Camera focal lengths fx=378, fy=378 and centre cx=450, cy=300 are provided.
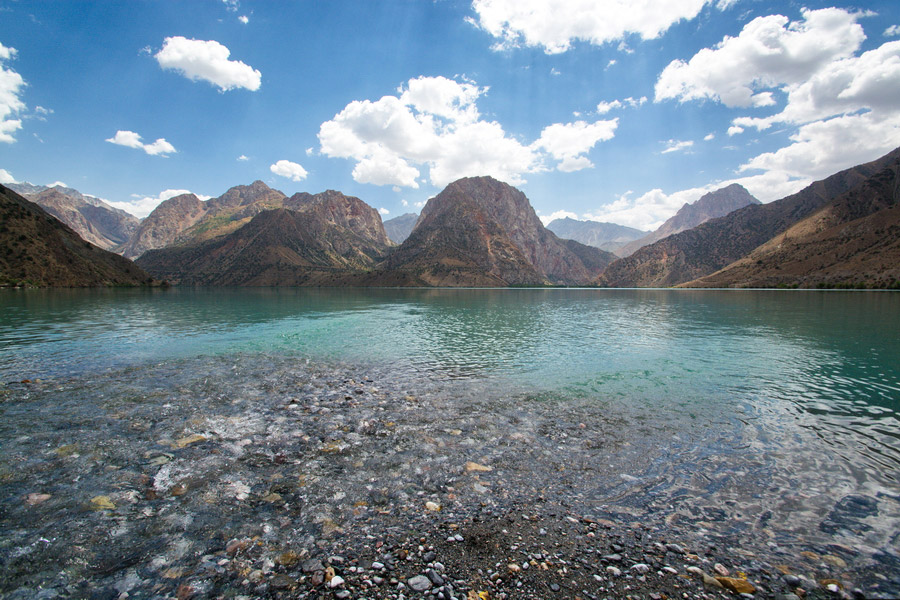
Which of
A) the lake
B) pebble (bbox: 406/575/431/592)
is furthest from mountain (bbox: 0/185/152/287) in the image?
pebble (bbox: 406/575/431/592)

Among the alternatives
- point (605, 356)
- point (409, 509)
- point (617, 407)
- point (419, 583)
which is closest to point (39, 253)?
point (605, 356)

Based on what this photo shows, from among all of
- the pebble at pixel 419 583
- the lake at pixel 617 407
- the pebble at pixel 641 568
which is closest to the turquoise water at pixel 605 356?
the lake at pixel 617 407

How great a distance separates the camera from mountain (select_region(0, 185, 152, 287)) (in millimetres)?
147750

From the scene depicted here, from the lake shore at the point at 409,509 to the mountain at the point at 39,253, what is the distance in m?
197

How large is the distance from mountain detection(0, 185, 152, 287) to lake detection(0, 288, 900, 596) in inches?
6523

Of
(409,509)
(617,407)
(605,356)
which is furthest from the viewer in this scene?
(605,356)

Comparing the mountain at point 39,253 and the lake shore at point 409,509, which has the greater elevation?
the mountain at point 39,253

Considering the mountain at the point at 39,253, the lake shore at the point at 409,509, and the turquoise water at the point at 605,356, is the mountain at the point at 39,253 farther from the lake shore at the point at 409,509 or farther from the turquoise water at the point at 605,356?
the lake shore at the point at 409,509

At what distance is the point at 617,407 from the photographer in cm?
1722

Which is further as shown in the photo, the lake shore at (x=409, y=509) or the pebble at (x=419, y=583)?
the lake shore at (x=409, y=509)

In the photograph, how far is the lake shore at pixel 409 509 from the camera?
6.66 meters

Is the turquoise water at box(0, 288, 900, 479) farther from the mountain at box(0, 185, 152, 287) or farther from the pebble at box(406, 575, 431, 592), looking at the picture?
the mountain at box(0, 185, 152, 287)

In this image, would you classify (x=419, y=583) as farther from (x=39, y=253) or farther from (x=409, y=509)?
(x=39, y=253)

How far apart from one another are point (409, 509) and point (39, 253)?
8959 inches
